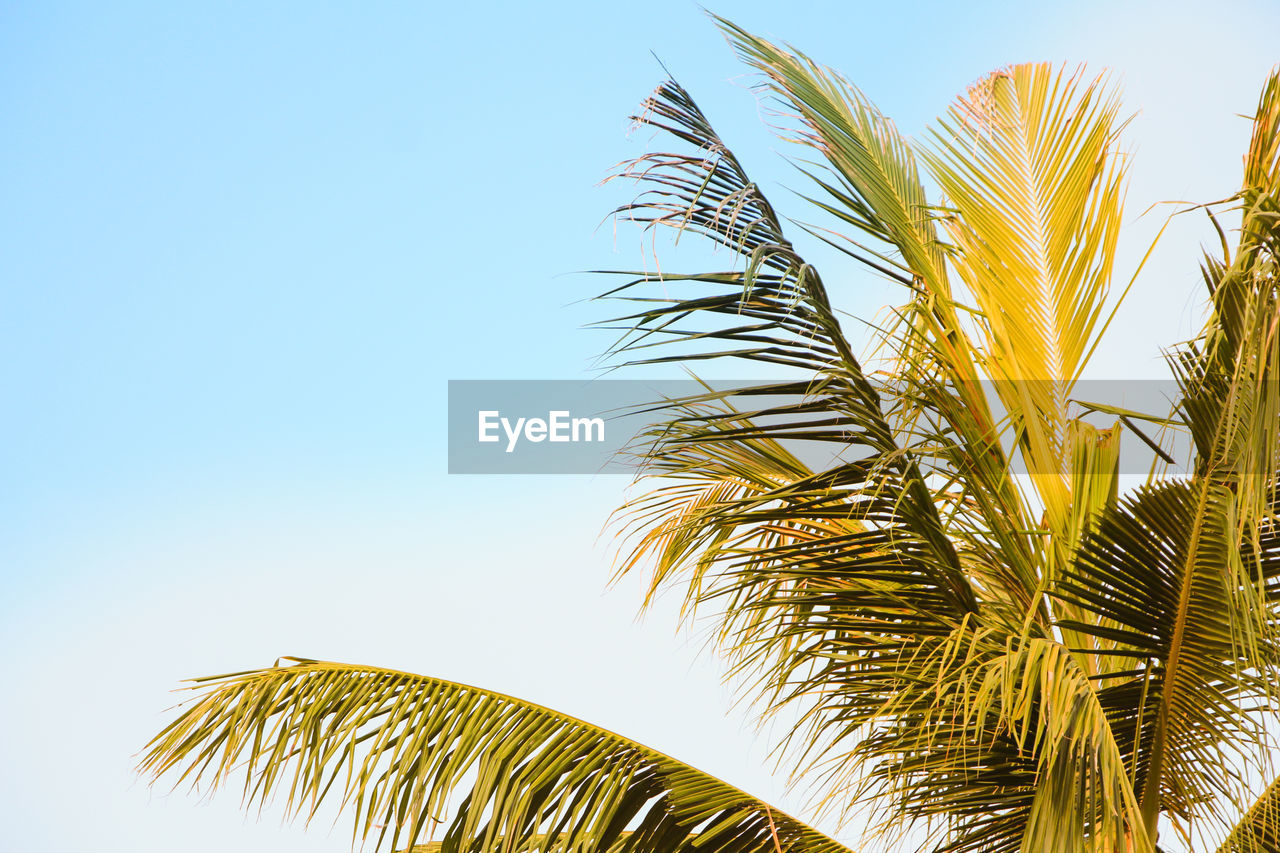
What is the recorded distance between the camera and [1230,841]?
3.31 metres

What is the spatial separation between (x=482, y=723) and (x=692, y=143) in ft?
6.10

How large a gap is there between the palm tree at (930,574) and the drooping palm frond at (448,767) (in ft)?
0.03

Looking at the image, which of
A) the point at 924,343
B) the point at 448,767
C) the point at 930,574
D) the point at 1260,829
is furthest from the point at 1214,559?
the point at 448,767

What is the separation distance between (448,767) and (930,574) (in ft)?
4.96

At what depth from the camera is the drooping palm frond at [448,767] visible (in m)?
3.16

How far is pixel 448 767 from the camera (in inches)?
128

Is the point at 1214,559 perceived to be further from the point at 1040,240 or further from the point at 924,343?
the point at 1040,240

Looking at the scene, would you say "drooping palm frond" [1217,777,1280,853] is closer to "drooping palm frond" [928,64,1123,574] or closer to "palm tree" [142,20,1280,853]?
"palm tree" [142,20,1280,853]

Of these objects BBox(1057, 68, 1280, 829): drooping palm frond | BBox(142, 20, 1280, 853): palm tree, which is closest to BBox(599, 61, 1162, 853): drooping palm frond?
Answer: BBox(142, 20, 1280, 853): palm tree

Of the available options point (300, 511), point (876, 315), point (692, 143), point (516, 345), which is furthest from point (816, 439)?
point (300, 511)

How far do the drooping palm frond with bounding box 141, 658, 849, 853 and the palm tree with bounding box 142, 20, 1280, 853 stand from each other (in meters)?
A: 0.01

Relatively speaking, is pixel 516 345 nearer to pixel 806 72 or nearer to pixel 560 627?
pixel 560 627

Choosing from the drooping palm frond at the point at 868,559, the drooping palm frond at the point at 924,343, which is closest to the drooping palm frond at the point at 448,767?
the drooping palm frond at the point at 868,559

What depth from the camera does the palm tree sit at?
2.65 meters
